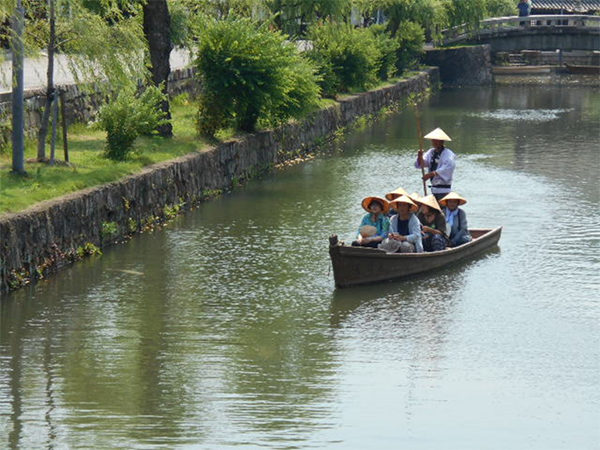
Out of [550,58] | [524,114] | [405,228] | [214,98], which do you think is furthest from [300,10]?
[550,58]

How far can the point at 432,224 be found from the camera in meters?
21.3

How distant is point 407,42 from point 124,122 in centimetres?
3348

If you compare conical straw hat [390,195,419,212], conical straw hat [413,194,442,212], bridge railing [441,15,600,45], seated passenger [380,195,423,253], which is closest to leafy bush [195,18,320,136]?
conical straw hat [413,194,442,212]

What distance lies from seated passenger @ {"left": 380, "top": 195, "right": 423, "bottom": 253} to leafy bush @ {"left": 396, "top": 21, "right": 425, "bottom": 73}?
36521 mm

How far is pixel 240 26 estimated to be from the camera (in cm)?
3002

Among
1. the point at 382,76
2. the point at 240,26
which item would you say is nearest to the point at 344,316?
the point at 240,26

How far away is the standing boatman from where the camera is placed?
891 inches

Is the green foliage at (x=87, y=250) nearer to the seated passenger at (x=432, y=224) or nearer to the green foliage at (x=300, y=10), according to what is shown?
the seated passenger at (x=432, y=224)

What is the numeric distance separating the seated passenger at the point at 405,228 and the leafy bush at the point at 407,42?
120 ft

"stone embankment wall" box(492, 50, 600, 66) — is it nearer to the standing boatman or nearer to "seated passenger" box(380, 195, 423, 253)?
the standing boatman

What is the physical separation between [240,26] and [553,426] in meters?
18.3

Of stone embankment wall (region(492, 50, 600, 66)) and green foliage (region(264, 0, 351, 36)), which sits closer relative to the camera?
green foliage (region(264, 0, 351, 36))

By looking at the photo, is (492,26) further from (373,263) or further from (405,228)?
(373,263)

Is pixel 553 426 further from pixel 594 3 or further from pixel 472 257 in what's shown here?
pixel 594 3
